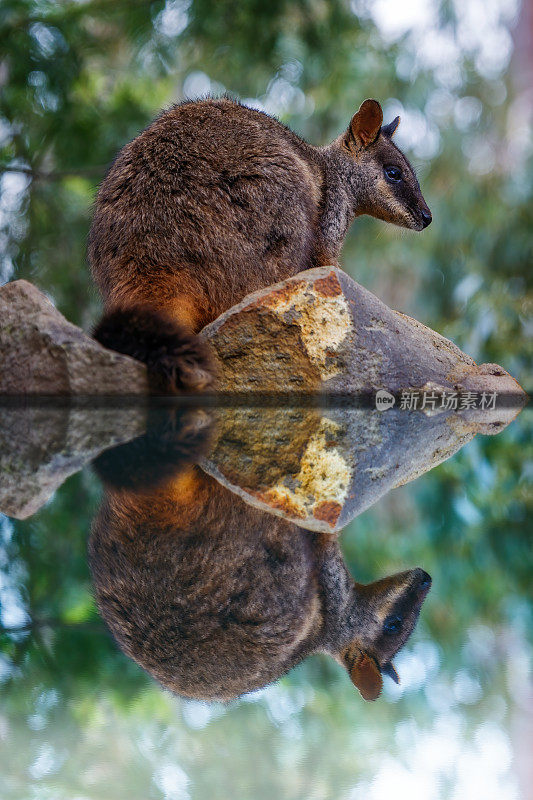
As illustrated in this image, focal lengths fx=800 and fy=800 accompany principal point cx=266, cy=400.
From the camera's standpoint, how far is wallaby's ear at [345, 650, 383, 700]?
0.63 m

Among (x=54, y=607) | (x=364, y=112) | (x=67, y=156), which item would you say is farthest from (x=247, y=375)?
(x=67, y=156)

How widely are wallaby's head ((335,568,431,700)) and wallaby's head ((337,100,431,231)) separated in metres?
2.92

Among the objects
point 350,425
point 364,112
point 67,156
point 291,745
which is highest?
point 364,112

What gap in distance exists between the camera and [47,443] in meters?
1.72

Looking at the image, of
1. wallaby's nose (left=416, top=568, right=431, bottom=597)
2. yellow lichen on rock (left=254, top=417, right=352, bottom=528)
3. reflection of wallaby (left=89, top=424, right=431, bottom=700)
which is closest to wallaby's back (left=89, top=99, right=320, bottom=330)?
yellow lichen on rock (left=254, top=417, right=352, bottom=528)

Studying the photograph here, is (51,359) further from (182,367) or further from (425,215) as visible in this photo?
(425,215)

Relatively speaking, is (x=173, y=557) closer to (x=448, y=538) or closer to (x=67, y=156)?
(x=448, y=538)

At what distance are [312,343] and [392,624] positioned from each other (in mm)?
2205

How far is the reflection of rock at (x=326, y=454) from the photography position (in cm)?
125

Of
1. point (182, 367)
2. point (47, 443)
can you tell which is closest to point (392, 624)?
point (47, 443)

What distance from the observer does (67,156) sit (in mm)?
6160

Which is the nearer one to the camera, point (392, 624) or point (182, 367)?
point (392, 624)

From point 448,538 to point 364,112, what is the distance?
2.84 meters

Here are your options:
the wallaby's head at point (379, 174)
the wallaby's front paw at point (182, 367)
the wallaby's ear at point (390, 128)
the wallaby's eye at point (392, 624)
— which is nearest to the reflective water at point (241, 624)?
the wallaby's eye at point (392, 624)
